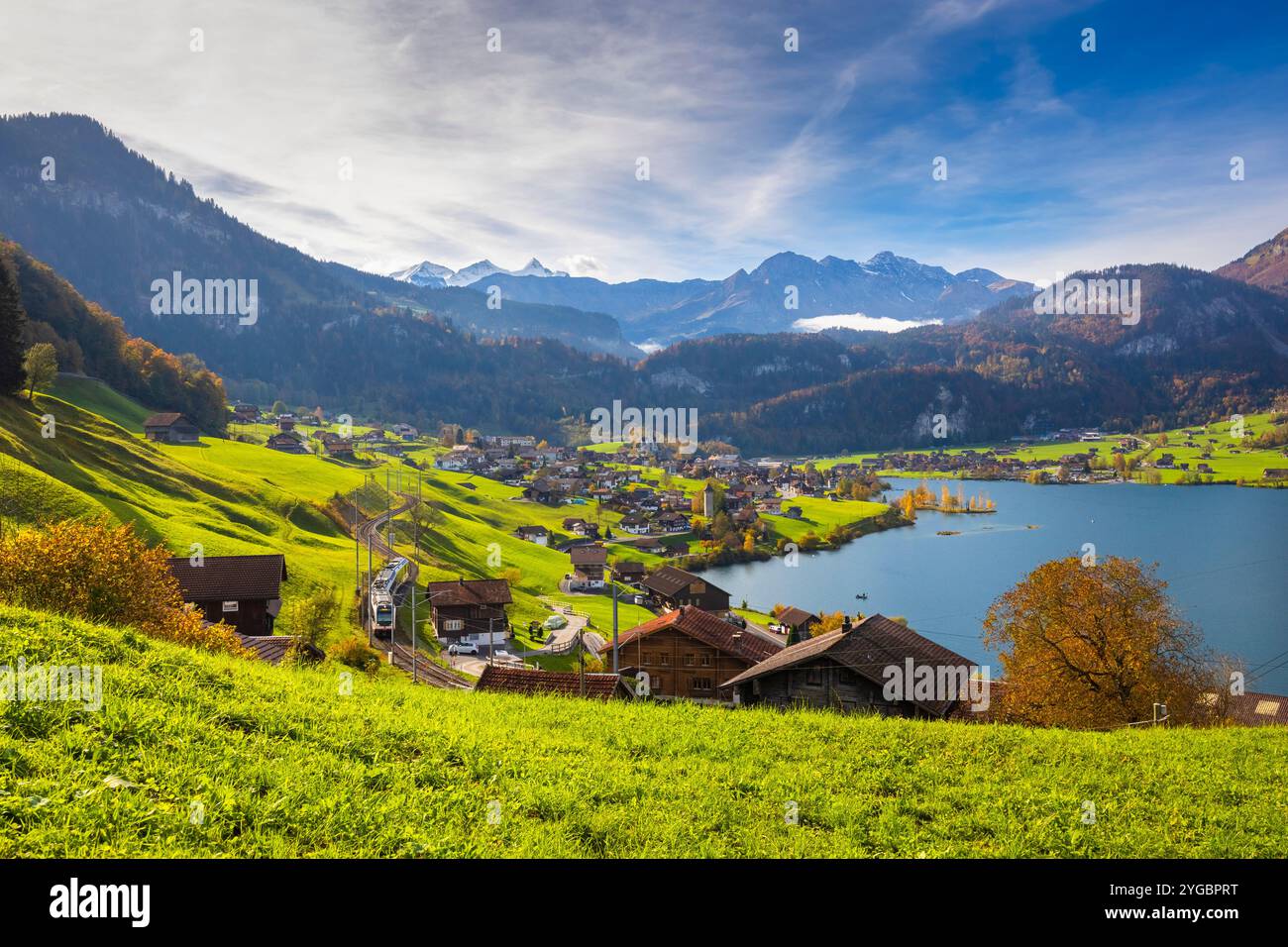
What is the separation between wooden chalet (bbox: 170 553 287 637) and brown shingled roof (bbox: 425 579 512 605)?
1807 cm

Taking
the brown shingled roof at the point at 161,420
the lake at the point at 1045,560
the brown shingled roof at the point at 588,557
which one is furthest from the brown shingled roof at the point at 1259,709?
the brown shingled roof at the point at 161,420

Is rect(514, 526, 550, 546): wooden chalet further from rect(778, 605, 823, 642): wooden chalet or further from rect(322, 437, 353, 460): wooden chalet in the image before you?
rect(322, 437, 353, 460): wooden chalet

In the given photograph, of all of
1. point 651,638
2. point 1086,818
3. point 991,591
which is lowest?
point 991,591

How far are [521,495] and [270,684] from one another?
499 feet

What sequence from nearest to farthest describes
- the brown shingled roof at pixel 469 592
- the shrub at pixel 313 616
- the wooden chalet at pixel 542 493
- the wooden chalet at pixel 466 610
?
the shrub at pixel 313 616 < the brown shingled roof at pixel 469 592 < the wooden chalet at pixel 466 610 < the wooden chalet at pixel 542 493

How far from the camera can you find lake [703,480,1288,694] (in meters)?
80.4

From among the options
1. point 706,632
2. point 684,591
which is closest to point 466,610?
point 706,632

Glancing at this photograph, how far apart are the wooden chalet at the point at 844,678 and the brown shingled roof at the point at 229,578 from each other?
100.0 feet

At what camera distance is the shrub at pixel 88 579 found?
754 inches

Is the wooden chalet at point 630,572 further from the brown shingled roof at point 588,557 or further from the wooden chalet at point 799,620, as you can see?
the wooden chalet at point 799,620

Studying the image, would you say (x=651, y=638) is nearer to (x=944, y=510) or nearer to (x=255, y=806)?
(x=255, y=806)

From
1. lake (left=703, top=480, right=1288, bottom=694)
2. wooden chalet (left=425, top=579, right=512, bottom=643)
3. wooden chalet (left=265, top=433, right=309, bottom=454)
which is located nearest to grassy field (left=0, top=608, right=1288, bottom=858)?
wooden chalet (left=425, top=579, right=512, bottom=643)

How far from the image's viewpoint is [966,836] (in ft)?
30.7
